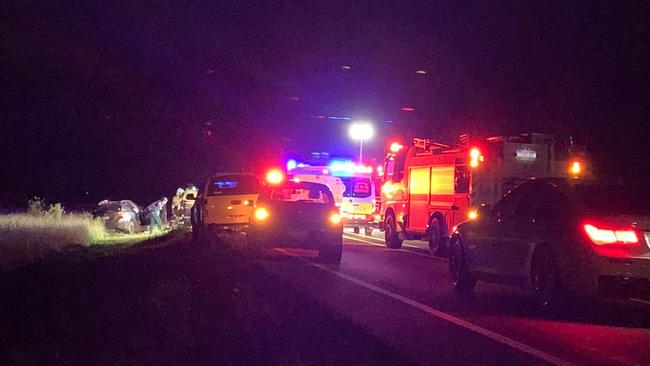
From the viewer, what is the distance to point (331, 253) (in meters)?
17.0

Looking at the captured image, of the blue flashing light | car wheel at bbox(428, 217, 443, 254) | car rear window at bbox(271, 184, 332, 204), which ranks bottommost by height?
car wheel at bbox(428, 217, 443, 254)

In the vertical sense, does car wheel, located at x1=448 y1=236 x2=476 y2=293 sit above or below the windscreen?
below

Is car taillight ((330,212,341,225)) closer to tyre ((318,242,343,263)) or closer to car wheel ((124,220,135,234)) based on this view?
tyre ((318,242,343,263))

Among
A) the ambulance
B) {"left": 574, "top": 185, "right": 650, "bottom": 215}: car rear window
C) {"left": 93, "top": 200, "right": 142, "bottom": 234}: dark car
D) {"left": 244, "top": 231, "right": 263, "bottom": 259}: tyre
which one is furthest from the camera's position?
the ambulance

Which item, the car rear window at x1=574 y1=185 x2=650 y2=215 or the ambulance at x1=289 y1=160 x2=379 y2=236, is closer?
the car rear window at x1=574 y1=185 x2=650 y2=215

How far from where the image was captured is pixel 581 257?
966 centimetres

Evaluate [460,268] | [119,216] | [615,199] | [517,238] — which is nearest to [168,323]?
[517,238]

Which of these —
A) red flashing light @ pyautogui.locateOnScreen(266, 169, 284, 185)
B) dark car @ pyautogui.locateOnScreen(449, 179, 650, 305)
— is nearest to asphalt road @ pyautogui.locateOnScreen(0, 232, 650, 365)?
dark car @ pyautogui.locateOnScreen(449, 179, 650, 305)

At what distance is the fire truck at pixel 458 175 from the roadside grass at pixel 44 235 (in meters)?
7.23

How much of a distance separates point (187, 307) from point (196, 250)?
664 centimetres

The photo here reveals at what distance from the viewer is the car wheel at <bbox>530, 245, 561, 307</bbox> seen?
33.8 ft

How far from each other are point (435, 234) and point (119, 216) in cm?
1136

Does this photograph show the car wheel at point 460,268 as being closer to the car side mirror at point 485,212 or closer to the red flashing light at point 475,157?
the car side mirror at point 485,212

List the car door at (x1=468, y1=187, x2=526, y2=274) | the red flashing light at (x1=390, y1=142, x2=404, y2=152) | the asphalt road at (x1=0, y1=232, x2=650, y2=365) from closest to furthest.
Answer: the asphalt road at (x1=0, y1=232, x2=650, y2=365), the car door at (x1=468, y1=187, x2=526, y2=274), the red flashing light at (x1=390, y1=142, x2=404, y2=152)
